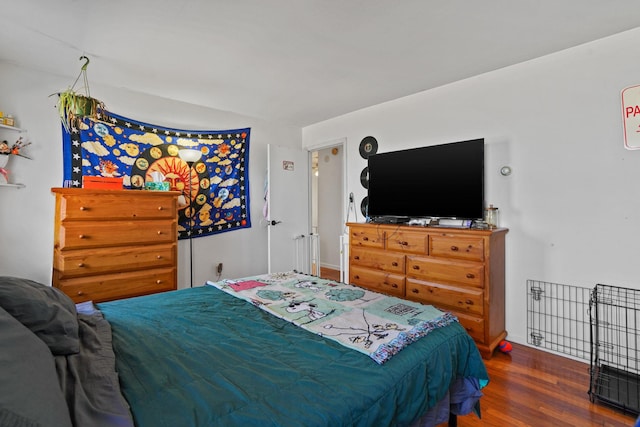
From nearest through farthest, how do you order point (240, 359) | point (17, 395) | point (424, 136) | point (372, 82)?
1. point (17, 395)
2. point (240, 359)
3. point (372, 82)
4. point (424, 136)

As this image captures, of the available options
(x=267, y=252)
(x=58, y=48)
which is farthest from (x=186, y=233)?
(x=58, y=48)

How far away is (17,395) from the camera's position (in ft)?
2.16

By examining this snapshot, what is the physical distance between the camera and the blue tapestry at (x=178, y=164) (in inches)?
118

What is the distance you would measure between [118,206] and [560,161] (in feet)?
12.3

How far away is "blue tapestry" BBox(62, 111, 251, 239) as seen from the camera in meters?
3.01

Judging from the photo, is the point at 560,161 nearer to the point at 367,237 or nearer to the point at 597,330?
the point at 597,330

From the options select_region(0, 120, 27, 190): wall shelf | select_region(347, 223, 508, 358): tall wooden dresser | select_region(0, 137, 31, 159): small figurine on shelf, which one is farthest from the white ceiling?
select_region(347, 223, 508, 358): tall wooden dresser

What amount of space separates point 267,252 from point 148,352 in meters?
3.12

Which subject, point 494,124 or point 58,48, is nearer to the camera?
point 58,48

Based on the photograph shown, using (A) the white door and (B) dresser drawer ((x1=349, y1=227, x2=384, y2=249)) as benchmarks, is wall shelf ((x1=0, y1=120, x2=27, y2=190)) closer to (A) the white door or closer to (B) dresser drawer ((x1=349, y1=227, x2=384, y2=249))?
(A) the white door

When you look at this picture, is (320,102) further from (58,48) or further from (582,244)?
(582,244)

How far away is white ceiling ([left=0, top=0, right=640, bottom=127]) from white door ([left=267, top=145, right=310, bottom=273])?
1.20 meters

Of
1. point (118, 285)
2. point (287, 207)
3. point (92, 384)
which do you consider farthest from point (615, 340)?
point (118, 285)

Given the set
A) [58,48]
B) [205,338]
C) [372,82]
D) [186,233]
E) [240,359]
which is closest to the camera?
[240,359]
